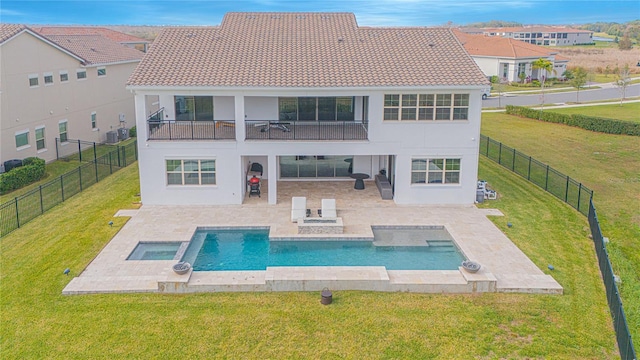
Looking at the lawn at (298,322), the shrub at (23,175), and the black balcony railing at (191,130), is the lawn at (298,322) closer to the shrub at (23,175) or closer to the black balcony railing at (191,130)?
the black balcony railing at (191,130)

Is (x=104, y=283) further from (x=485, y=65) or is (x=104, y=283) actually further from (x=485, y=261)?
(x=485, y=65)

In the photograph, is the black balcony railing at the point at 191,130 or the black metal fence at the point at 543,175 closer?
the black metal fence at the point at 543,175

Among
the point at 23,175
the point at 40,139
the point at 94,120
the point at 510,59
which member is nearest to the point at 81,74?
the point at 94,120

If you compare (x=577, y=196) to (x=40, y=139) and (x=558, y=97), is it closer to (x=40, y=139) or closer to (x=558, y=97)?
(x=40, y=139)

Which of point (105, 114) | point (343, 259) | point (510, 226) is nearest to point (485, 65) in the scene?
point (105, 114)

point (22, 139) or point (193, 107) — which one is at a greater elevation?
point (193, 107)

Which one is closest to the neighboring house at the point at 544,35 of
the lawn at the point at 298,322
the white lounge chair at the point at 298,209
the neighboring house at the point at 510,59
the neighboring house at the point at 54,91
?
the neighboring house at the point at 510,59
